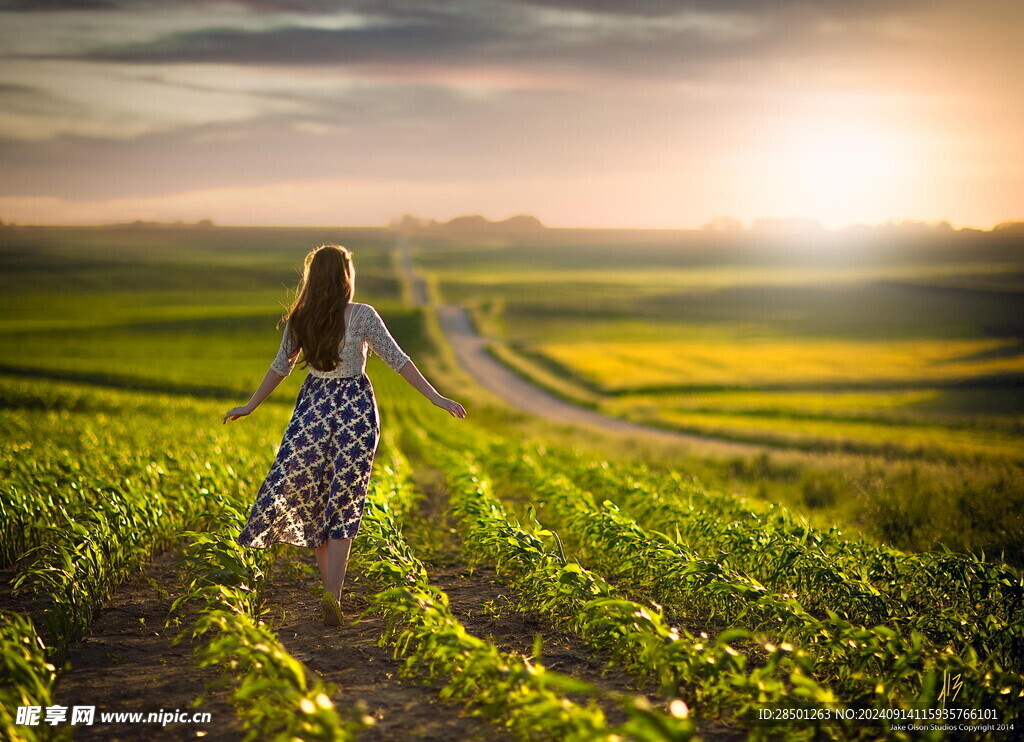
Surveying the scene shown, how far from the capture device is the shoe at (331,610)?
17.9 feet

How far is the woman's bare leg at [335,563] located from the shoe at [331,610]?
111mm

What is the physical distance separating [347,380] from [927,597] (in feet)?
16.3

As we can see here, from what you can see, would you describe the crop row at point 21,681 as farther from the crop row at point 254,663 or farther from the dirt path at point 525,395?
the dirt path at point 525,395

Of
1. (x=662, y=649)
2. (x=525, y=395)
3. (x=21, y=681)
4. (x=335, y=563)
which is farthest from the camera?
(x=525, y=395)

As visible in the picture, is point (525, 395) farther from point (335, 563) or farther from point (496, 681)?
point (496, 681)

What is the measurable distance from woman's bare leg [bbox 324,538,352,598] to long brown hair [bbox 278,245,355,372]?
1.28 m

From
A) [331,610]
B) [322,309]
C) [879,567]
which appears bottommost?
[331,610]

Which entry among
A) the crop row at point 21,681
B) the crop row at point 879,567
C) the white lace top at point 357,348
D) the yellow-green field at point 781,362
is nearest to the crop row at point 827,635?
the crop row at point 879,567

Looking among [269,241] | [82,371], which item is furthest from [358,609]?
[269,241]

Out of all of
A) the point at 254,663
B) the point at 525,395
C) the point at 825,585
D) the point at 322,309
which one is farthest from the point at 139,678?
the point at 525,395

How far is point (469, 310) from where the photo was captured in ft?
321

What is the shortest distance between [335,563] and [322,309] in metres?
1.86

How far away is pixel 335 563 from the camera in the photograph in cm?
562

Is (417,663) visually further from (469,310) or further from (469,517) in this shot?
(469,310)
